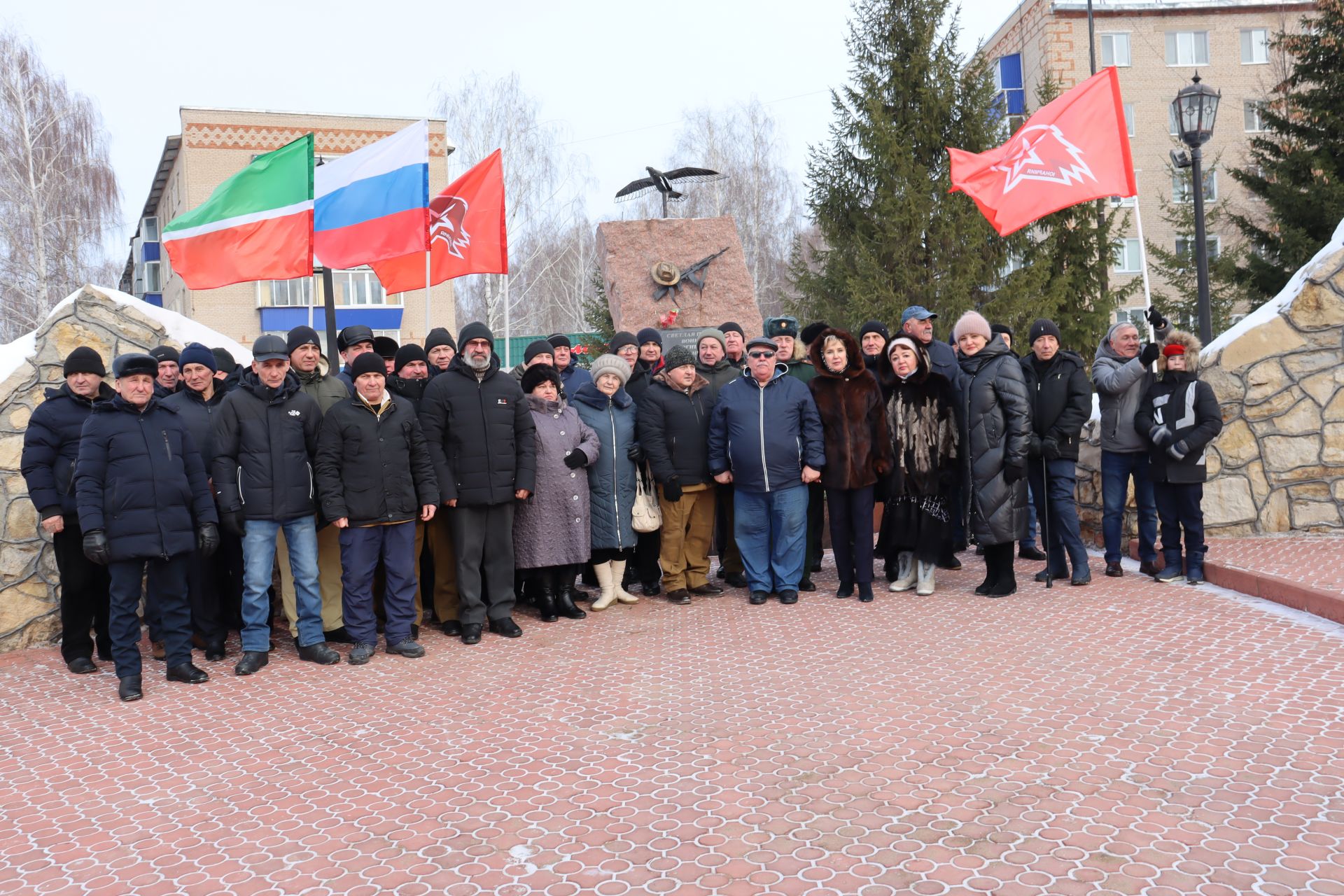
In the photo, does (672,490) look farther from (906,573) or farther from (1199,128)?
(1199,128)

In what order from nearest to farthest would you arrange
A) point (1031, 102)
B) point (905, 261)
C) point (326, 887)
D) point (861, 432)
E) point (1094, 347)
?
point (326, 887), point (861, 432), point (905, 261), point (1094, 347), point (1031, 102)

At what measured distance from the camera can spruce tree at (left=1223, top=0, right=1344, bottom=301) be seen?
52.6 ft

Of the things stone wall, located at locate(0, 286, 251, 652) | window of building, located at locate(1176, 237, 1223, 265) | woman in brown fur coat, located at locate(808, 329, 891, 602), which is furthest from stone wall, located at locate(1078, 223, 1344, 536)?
stone wall, located at locate(0, 286, 251, 652)

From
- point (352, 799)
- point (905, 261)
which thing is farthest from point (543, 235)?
point (352, 799)

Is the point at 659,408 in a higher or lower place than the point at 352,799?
higher

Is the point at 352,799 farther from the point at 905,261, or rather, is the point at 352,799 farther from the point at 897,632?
the point at 905,261

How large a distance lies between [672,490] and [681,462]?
25cm

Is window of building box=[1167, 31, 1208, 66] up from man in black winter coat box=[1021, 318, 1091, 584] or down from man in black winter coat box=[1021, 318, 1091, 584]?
up

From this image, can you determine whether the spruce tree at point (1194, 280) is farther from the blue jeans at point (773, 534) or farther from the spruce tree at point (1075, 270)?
the blue jeans at point (773, 534)

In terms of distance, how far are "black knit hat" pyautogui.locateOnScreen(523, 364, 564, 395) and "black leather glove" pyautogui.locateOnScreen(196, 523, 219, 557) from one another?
234 cm

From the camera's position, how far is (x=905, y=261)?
18.1m

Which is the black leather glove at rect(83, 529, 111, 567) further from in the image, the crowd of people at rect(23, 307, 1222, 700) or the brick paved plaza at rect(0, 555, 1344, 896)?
the brick paved plaza at rect(0, 555, 1344, 896)

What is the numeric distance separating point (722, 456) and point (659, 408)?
585mm

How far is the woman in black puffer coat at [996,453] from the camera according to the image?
23.5ft
